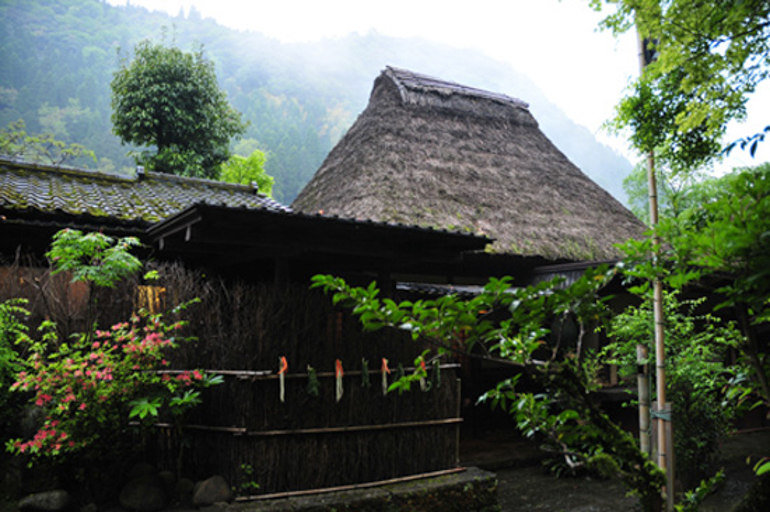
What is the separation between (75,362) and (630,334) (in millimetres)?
5336

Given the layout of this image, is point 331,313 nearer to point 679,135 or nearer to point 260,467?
point 260,467

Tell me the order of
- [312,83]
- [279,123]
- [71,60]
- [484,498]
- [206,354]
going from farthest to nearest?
[312,83]
[279,123]
[71,60]
[484,498]
[206,354]

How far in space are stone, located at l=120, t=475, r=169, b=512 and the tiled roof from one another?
2.67 meters

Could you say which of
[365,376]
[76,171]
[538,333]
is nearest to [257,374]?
[365,376]

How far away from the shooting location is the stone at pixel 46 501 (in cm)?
398

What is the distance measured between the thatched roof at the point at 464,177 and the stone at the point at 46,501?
17.9 ft

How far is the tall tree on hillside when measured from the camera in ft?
49.8

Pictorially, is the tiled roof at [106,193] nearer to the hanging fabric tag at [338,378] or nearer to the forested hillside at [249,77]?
the hanging fabric tag at [338,378]

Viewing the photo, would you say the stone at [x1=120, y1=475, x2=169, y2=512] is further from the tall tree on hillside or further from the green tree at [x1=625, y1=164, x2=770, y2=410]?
the tall tree on hillside

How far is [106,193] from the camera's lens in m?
7.73

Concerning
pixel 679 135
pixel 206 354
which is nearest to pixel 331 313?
pixel 206 354

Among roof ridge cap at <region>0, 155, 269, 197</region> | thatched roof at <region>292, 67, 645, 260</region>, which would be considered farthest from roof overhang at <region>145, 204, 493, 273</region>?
roof ridge cap at <region>0, 155, 269, 197</region>

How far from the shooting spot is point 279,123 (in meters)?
43.2

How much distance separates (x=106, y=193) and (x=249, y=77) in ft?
156
